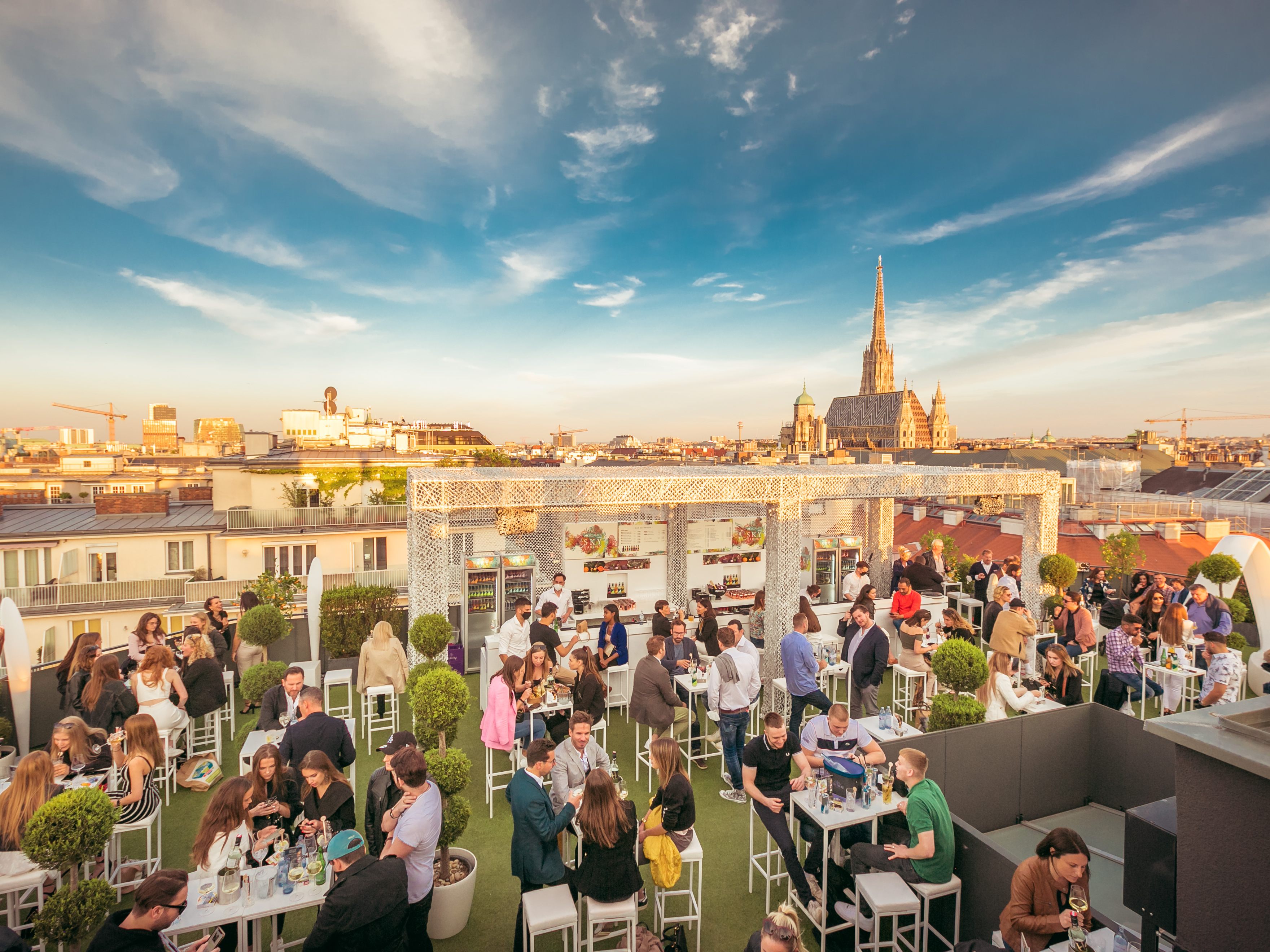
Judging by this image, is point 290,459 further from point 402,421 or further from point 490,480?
point 402,421

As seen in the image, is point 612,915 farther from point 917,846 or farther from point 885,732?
point 885,732

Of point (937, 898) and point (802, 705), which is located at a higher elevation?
point (802, 705)

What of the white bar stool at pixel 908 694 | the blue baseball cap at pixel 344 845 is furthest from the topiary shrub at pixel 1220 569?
the blue baseball cap at pixel 344 845

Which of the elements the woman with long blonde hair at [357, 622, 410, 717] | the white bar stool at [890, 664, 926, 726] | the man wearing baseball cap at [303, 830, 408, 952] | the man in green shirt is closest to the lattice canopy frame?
the woman with long blonde hair at [357, 622, 410, 717]

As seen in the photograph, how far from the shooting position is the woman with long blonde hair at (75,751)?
543 cm

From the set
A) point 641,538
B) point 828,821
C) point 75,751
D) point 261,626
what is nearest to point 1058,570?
point 641,538

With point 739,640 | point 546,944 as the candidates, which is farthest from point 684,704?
point 546,944

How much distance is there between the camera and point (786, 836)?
16.7 ft

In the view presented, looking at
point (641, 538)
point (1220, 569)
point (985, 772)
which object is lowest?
point (985, 772)

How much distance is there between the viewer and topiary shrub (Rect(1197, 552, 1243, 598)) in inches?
428

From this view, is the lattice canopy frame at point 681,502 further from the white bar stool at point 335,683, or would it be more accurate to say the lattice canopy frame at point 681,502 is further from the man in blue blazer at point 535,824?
the man in blue blazer at point 535,824

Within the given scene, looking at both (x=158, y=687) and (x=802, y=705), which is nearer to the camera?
(x=158, y=687)

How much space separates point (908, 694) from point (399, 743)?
6.93 m

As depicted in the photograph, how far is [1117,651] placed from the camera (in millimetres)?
7691
